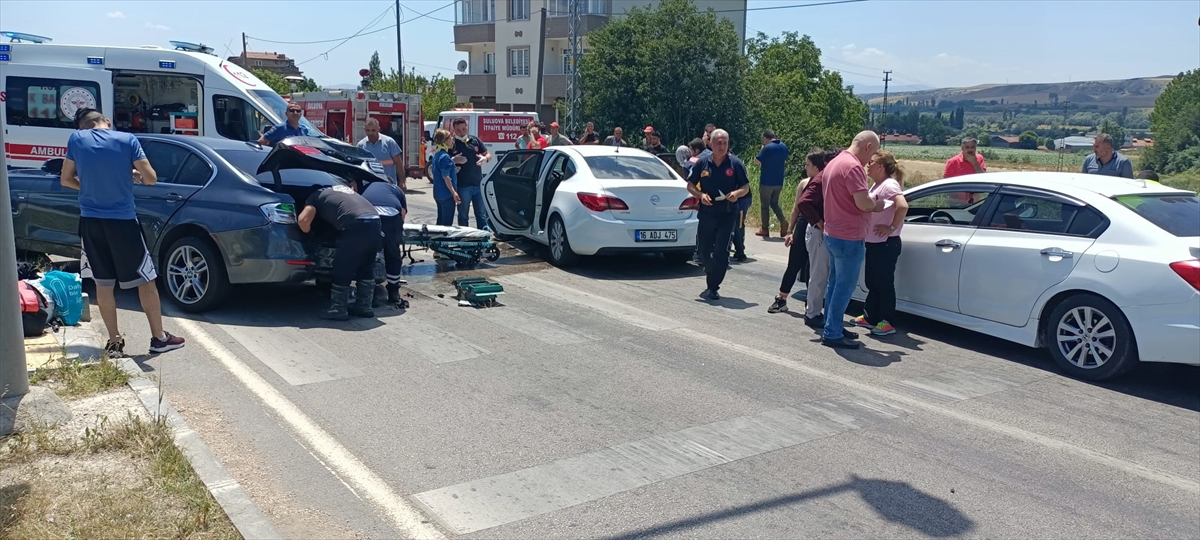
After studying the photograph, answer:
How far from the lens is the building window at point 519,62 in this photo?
53.8 metres

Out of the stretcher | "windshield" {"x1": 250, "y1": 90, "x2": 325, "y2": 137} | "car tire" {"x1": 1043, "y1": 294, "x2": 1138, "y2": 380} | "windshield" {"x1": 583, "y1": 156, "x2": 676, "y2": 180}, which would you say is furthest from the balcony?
"car tire" {"x1": 1043, "y1": 294, "x2": 1138, "y2": 380}

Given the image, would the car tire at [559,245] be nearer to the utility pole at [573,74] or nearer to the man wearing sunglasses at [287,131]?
the man wearing sunglasses at [287,131]

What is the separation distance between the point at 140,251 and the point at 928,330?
6658 millimetres

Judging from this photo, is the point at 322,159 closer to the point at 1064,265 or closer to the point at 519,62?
the point at 1064,265

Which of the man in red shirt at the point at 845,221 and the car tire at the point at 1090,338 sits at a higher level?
the man in red shirt at the point at 845,221

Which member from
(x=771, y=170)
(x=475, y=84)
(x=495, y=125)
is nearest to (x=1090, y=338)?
(x=771, y=170)

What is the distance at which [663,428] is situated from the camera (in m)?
5.62

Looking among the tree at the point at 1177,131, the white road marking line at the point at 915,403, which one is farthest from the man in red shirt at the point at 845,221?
the tree at the point at 1177,131

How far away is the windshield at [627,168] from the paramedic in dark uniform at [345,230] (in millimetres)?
3648

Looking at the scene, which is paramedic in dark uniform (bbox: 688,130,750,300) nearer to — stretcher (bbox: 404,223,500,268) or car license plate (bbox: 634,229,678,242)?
car license plate (bbox: 634,229,678,242)

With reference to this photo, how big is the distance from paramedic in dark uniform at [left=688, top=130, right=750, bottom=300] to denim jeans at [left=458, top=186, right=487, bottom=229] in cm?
415

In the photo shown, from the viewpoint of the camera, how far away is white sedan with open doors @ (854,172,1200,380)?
20.9 ft

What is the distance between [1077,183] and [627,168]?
5319mm

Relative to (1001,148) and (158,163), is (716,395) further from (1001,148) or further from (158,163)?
(1001,148)
